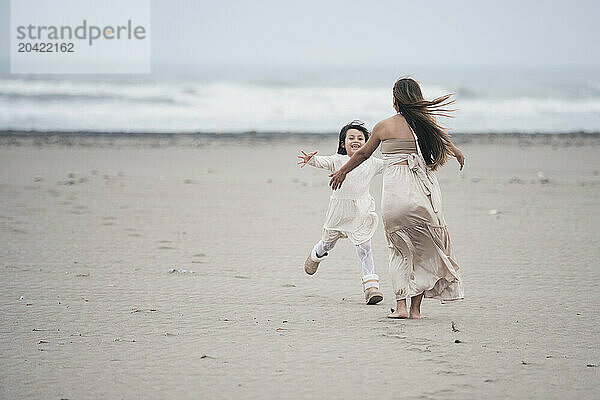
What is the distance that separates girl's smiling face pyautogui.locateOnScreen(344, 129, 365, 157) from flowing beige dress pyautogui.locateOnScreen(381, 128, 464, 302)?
714mm

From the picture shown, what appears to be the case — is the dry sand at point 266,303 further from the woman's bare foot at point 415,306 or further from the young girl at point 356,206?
the young girl at point 356,206

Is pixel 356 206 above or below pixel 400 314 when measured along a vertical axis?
above

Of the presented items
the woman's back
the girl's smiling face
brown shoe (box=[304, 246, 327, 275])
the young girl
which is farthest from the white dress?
the woman's back

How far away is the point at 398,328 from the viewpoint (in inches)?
241

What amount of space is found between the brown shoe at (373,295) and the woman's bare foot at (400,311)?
46cm

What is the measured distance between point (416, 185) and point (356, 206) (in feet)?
3.12

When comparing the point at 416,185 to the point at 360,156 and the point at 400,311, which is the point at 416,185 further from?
the point at 400,311

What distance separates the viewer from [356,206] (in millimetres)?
7109

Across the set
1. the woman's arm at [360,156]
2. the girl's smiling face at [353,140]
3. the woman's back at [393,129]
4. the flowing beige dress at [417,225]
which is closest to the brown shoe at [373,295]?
the flowing beige dress at [417,225]

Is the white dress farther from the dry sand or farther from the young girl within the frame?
the dry sand

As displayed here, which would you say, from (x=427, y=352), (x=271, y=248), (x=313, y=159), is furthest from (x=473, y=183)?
(x=427, y=352)

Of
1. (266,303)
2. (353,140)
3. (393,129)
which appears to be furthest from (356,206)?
(266,303)

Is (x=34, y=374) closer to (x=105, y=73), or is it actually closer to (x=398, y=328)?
(x=398, y=328)

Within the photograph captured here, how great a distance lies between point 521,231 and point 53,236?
6.49 metres
